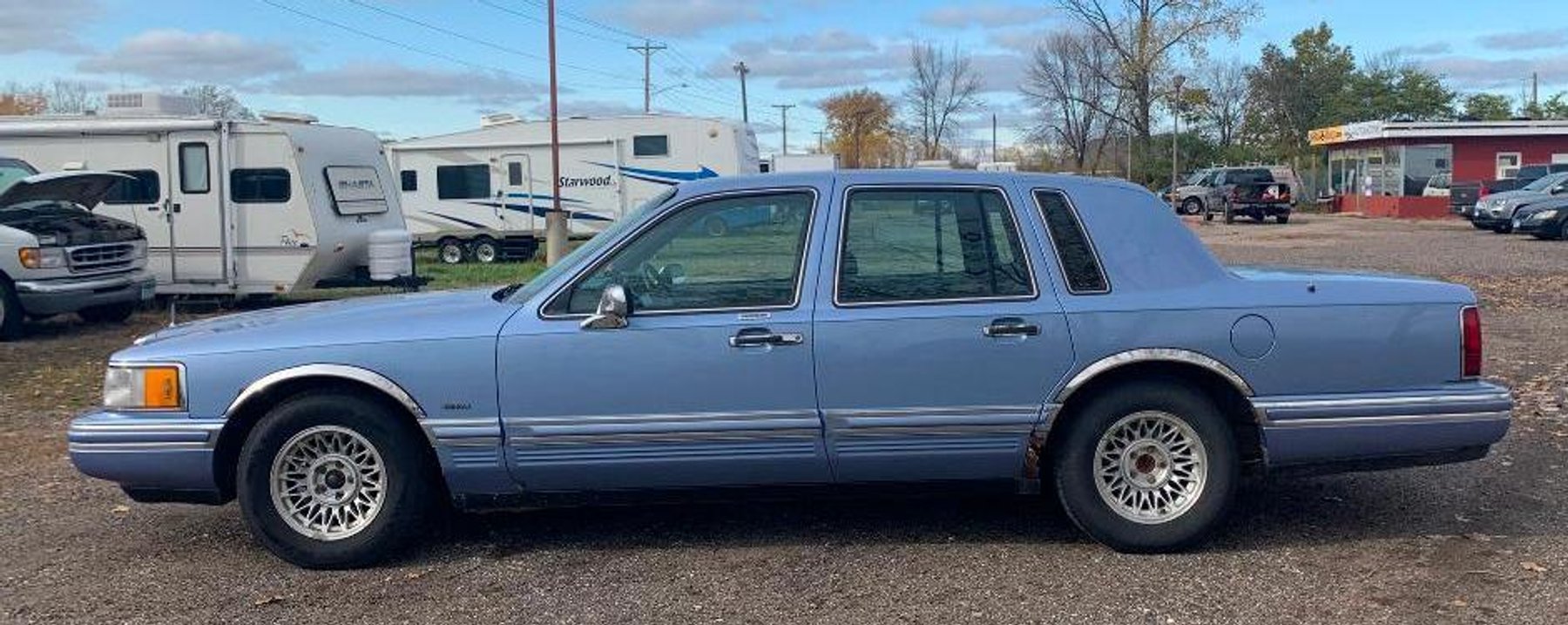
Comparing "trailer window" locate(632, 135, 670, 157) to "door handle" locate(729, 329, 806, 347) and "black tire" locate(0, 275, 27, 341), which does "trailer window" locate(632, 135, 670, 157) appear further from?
"door handle" locate(729, 329, 806, 347)

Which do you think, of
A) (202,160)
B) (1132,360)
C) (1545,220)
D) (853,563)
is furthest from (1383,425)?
(1545,220)

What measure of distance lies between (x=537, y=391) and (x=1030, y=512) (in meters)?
2.22

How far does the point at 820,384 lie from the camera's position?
17.1 ft

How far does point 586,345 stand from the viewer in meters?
5.21

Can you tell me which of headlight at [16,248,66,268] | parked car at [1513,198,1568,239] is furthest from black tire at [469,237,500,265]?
parked car at [1513,198,1568,239]

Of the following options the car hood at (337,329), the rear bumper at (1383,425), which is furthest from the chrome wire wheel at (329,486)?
the rear bumper at (1383,425)

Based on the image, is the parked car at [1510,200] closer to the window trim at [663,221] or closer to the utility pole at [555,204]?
the utility pole at [555,204]

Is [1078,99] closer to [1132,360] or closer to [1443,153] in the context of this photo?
[1443,153]

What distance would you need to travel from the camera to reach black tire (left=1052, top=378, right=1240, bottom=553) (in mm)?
5305

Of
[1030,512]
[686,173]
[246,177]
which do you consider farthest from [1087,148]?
[1030,512]

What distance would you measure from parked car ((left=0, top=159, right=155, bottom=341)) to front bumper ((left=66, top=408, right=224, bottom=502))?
29.1ft

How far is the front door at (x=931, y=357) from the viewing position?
17.1 feet

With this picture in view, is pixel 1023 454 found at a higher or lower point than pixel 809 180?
lower

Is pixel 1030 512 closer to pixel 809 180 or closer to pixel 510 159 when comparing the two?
pixel 809 180
